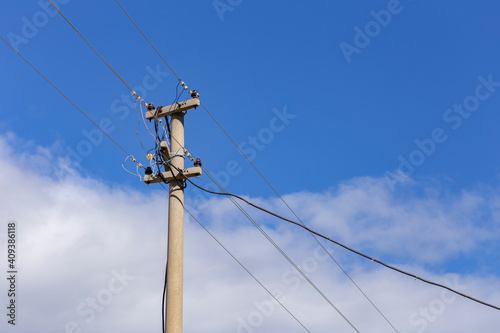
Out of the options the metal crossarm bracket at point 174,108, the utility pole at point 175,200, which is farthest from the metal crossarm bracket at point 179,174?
the metal crossarm bracket at point 174,108

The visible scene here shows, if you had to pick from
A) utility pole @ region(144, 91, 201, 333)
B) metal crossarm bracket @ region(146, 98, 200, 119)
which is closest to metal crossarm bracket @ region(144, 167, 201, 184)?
utility pole @ region(144, 91, 201, 333)

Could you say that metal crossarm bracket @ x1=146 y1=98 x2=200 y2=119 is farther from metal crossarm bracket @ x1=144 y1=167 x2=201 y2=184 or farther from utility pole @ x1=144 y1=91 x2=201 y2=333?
metal crossarm bracket @ x1=144 y1=167 x2=201 y2=184

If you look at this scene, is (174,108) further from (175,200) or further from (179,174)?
(175,200)

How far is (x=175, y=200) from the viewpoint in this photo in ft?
32.1

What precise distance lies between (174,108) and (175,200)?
72.5 inches

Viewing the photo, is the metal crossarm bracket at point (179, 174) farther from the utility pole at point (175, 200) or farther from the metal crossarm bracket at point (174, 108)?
the metal crossarm bracket at point (174, 108)

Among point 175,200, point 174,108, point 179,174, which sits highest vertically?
point 174,108

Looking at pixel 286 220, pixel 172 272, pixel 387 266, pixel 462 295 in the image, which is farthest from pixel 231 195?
pixel 462 295

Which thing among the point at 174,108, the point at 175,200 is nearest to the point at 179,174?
the point at 175,200

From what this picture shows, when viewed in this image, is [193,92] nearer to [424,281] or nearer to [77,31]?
[77,31]

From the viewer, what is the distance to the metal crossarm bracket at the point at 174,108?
33.9 ft

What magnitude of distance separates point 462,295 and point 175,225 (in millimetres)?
7505

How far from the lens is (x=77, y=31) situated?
370 inches

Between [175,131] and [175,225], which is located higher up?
[175,131]
